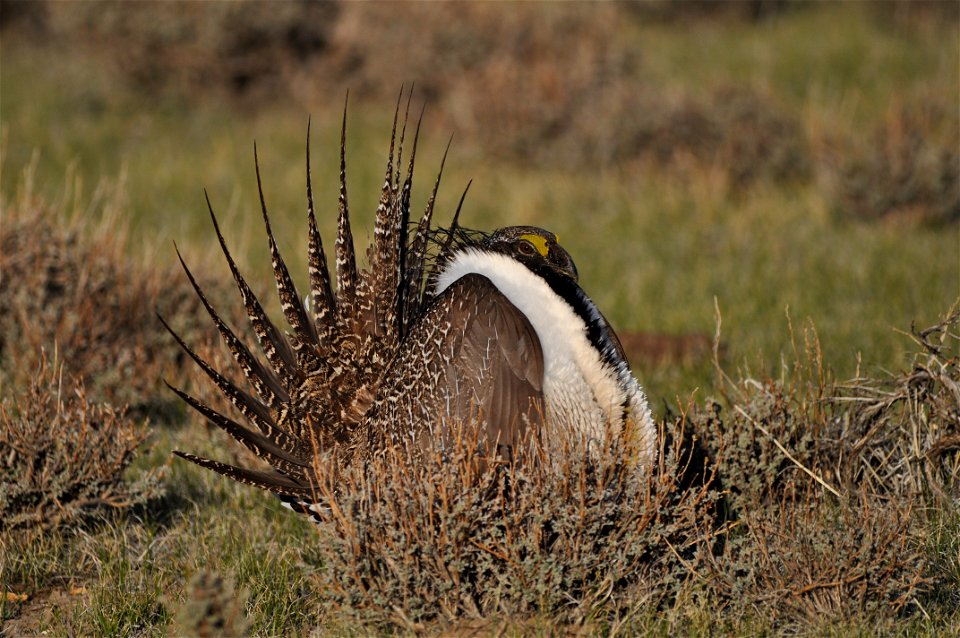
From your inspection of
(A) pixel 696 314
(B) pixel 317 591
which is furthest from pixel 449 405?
(A) pixel 696 314

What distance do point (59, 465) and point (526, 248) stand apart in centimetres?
161

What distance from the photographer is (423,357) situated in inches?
116

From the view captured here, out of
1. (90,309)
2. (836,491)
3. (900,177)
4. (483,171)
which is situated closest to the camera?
(836,491)

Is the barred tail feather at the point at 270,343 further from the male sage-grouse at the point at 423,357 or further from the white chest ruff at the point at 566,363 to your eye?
the white chest ruff at the point at 566,363

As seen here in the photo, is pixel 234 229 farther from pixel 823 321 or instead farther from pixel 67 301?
pixel 823 321

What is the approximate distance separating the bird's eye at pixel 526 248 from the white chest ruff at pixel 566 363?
0.05 meters

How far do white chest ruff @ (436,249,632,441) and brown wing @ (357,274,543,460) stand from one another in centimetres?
5

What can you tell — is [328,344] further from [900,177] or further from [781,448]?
[900,177]

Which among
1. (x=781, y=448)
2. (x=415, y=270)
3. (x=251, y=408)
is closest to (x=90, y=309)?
(x=251, y=408)

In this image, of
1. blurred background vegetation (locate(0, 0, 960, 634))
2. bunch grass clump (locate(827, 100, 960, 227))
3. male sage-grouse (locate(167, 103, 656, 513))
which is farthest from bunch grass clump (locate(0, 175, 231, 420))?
bunch grass clump (locate(827, 100, 960, 227))

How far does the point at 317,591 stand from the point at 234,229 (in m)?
4.55

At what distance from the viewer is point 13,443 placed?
3492mm

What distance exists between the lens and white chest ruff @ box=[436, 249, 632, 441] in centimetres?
290

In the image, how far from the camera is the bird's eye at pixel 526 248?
10.0ft
